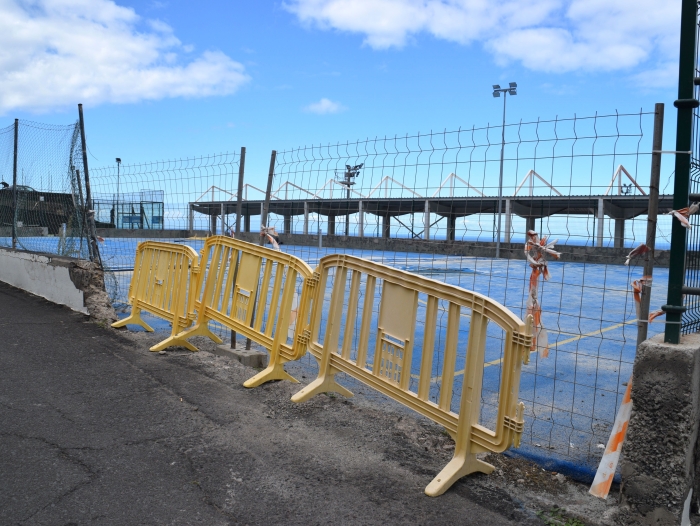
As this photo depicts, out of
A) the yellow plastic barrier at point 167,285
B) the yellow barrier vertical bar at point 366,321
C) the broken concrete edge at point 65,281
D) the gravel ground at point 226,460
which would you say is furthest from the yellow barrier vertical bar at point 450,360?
the broken concrete edge at point 65,281

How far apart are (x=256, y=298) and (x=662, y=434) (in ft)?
14.0

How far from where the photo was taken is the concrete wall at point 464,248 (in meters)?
5.82

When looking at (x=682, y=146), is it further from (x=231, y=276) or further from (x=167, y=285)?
(x=167, y=285)

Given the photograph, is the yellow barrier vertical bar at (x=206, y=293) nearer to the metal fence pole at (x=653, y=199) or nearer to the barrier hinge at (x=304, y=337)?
the barrier hinge at (x=304, y=337)

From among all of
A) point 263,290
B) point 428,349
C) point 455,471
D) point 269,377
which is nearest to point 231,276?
point 263,290

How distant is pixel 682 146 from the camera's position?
130 inches

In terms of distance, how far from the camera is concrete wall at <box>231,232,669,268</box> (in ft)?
19.1

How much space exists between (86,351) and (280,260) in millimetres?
2906

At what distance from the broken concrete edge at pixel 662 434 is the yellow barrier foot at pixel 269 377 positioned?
10.9ft

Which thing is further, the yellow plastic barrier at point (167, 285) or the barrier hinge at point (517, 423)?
the yellow plastic barrier at point (167, 285)

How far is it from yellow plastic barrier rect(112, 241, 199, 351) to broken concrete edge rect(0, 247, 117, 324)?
105cm

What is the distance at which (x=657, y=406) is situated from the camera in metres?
3.14

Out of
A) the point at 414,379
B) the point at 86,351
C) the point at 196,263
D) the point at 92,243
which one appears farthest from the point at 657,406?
the point at 92,243

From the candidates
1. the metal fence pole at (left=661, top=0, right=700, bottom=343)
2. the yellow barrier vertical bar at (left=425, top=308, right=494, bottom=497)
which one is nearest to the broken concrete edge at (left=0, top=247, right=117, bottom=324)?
the yellow barrier vertical bar at (left=425, top=308, right=494, bottom=497)
